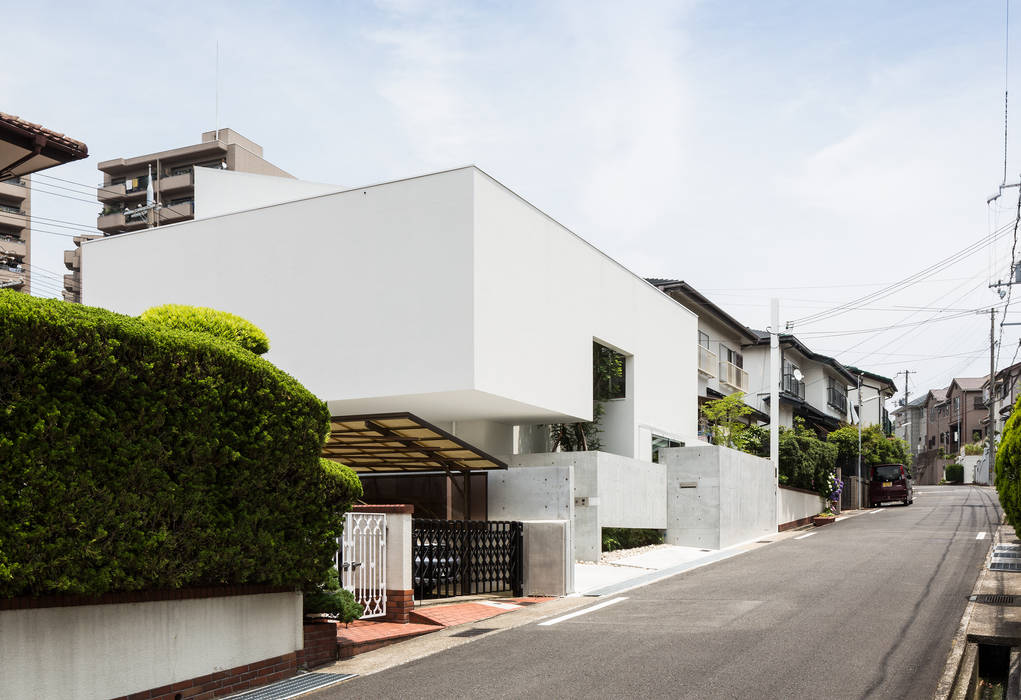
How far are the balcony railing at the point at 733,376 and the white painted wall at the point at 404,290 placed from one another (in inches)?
746

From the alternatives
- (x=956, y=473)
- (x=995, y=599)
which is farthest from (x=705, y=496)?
(x=956, y=473)

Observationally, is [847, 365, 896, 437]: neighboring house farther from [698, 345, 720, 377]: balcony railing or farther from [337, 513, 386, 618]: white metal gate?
[337, 513, 386, 618]: white metal gate

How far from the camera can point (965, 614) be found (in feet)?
40.8

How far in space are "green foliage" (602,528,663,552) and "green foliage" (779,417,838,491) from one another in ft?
37.1

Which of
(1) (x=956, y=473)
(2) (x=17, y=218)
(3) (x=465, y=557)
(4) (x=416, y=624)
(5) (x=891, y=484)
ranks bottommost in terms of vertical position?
(1) (x=956, y=473)

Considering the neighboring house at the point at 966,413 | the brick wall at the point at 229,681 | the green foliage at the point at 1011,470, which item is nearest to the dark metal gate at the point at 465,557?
the brick wall at the point at 229,681

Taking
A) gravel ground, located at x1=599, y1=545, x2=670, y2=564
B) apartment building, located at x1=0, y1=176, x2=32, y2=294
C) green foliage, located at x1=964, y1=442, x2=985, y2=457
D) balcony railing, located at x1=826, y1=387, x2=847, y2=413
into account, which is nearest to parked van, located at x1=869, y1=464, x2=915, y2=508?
balcony railing, located at x1=826, y1=387, x2=847, y2=413

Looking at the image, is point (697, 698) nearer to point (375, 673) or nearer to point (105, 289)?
point (375, 673)

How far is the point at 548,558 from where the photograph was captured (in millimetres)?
16016

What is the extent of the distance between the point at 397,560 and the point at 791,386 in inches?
1706

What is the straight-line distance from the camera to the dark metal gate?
13781 millimetres

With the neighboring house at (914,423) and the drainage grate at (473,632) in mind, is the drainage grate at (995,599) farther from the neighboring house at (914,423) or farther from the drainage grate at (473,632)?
the neighboring house at (914,423)

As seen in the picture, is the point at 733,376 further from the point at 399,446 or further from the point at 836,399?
the point at 399,446

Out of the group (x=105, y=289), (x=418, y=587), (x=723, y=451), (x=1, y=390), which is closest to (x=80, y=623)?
(x=1, y=390)
